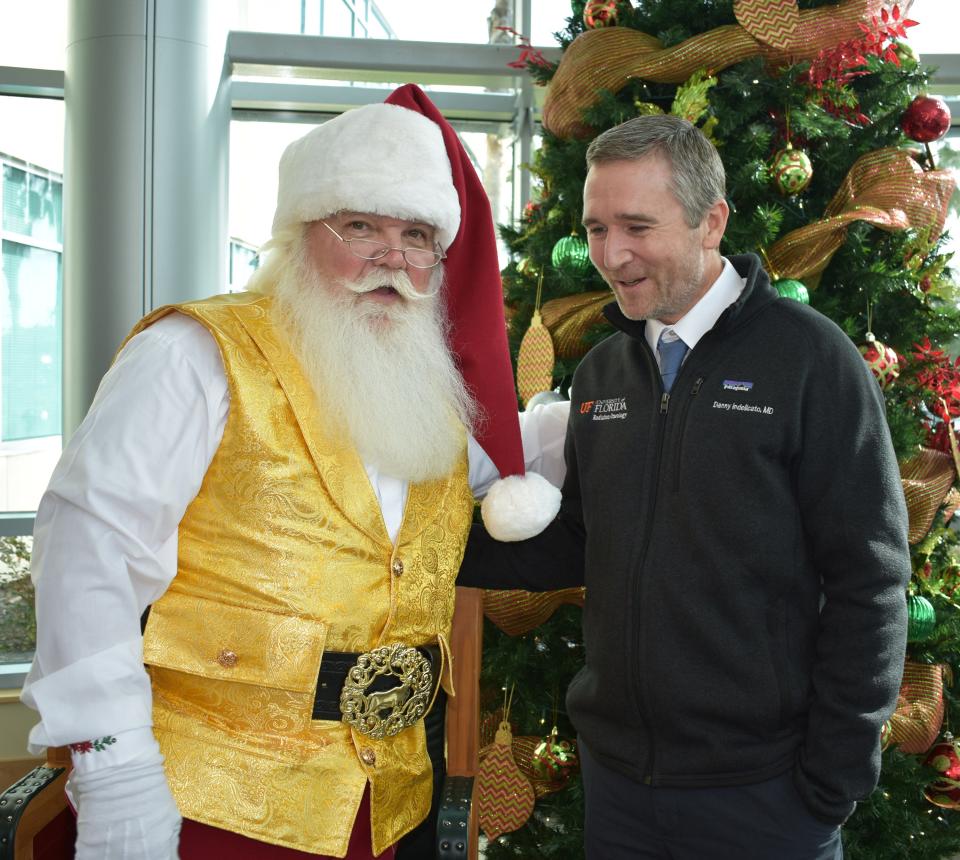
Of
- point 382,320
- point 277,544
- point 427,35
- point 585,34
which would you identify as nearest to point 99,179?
point 427,35

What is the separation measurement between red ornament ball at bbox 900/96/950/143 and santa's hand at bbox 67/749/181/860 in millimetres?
2374

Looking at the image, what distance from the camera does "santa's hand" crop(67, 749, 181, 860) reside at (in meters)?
1.36

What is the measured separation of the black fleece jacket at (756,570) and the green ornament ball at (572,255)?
2.73 feet

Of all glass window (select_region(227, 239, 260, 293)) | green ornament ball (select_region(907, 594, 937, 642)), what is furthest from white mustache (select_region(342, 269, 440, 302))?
glass window (select_region(227, 239, 260, 293))

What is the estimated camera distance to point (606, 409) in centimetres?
187

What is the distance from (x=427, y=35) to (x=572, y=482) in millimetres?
3432

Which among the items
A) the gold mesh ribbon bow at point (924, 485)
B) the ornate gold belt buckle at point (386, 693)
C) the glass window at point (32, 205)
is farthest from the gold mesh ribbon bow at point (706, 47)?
the glass window at point (32, 205)

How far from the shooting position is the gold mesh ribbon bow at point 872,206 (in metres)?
2.35

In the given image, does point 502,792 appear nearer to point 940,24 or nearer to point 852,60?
point 852,60

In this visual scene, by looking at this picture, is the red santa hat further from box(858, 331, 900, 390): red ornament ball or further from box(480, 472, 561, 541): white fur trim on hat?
box(858, 331, 900, 390): red ornament ball

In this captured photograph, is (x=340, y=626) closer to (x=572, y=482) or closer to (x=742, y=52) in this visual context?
(x=572, y=482)

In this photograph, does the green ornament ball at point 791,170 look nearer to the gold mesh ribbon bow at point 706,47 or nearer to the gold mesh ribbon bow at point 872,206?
the gold mesh ribbon bow at point 872,206

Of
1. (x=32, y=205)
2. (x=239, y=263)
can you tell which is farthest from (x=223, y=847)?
(x=32, y=205)

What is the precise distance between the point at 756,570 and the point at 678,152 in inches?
31.8
